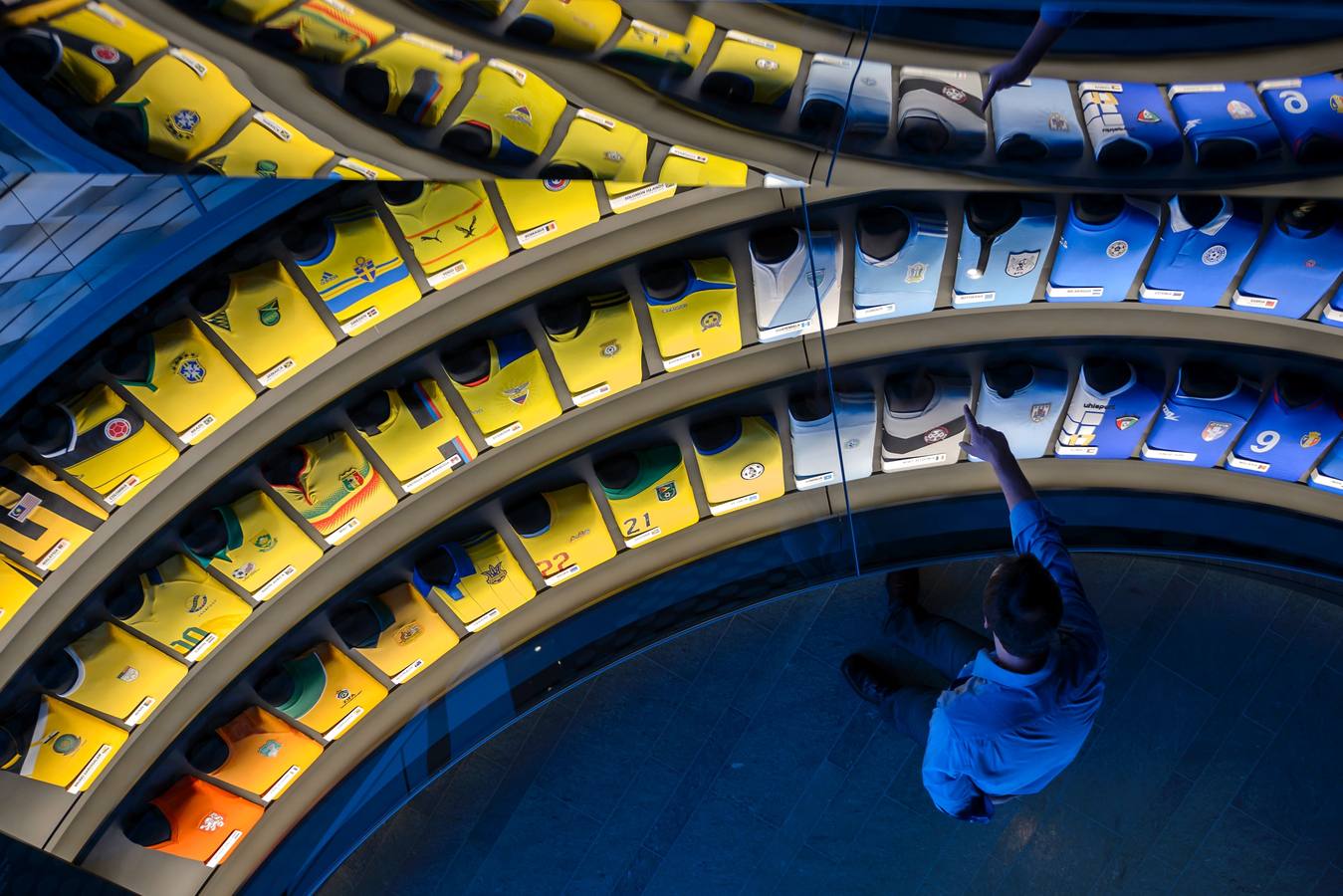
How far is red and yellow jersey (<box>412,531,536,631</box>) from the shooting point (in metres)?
3.66

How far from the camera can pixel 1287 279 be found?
3482mm

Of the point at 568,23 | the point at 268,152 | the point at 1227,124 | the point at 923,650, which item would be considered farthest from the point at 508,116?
the point at 923,650

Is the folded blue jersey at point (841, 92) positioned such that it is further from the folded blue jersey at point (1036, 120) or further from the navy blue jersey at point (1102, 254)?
the navy blue jersey at point (1102, 254)

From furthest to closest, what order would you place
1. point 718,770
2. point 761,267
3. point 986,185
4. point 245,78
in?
1. point 718,770
2. point 761,267
3. point 986,185
4. point 245,78


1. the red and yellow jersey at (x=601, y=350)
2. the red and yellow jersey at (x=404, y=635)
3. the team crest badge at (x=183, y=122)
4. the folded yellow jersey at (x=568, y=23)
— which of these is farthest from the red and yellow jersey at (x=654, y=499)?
the team crest badge at (x=183, y=122)

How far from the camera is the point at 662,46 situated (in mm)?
2207

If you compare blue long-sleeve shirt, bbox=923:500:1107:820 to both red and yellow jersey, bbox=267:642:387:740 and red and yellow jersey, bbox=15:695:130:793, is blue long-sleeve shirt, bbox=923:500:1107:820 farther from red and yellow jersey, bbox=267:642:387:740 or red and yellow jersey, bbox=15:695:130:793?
red and yellow jersey, bbox=15:695:130:793

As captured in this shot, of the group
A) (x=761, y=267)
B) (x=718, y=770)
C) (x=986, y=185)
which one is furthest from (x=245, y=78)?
(x=718, y=770)

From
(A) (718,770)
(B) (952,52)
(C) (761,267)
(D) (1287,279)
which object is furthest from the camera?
(A) (718,770)

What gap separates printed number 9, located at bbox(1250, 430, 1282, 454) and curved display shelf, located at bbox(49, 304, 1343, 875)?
34cm

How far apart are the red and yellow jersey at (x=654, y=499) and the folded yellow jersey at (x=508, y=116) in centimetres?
143

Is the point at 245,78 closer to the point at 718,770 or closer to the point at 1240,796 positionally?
the point at 718,770

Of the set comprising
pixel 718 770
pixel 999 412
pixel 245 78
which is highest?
pixel 245 78

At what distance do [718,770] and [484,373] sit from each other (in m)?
2.84
